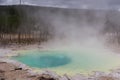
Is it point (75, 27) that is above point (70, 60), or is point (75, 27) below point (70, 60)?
above

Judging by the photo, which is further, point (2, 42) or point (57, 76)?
point (2, 42)

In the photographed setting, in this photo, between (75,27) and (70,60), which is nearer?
(70,60)

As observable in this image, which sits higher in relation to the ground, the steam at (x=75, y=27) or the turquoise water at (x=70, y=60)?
the steam at (x=75, y=27)

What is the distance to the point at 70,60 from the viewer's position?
1239 centimetres

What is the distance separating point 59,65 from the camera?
11328 millimetres

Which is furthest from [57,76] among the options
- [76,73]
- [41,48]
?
[41,48]

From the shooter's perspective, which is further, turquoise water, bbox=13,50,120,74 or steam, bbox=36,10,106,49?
steam, bbox=36,10,106,49

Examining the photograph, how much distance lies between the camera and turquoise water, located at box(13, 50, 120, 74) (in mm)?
10539

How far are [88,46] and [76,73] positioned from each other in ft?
22.9

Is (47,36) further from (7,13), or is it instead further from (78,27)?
(7,13)

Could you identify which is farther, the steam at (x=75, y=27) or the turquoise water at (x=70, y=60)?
the steam at (x=75, y=27)

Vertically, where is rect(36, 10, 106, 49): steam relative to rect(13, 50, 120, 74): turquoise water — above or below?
above

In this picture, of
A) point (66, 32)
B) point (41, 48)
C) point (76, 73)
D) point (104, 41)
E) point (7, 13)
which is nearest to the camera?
point (76, 73)

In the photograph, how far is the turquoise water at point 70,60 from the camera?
34.6 ft
